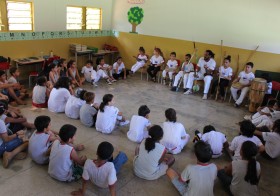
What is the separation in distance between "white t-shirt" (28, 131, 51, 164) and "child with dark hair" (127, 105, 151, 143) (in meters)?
1.33

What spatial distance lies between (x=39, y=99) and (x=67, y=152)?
2.52 metres

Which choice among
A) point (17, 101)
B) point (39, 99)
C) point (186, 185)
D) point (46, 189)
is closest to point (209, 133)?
point (186, 185)

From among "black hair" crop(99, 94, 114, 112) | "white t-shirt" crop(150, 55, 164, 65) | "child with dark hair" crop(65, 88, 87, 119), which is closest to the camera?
"black hair" crop(99, 94, 114, 112)

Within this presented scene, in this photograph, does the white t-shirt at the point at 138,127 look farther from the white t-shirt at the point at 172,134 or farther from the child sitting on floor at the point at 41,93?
the child sitting on floor at the point at 41,93

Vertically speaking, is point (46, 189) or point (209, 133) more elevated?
point (209, 133)

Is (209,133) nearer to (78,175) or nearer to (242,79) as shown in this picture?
(78,175)

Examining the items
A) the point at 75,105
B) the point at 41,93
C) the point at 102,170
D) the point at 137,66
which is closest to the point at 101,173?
the point at 102,170

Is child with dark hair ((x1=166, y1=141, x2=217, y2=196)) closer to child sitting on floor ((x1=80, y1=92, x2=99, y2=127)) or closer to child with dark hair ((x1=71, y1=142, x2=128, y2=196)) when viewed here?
child with dark hair ((x1=71, y1=142, x2=128, y2=196))

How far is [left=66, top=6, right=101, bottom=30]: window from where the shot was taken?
7.66m

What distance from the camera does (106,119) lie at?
4.17m

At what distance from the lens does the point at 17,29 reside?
20.5ft

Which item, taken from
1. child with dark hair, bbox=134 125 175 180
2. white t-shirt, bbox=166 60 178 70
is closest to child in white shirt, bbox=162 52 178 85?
white t-shirt, bbox=166 60 178 70

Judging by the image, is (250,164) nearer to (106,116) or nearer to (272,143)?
(272,143)

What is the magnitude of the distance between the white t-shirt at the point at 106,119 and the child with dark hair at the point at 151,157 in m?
1.22
